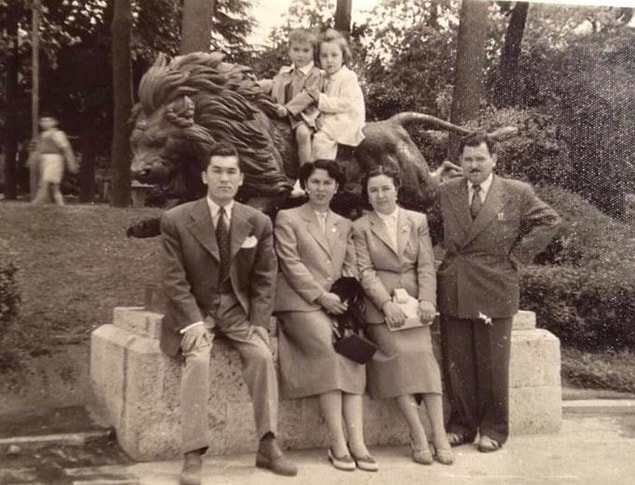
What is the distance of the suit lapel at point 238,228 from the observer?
14.0 ft

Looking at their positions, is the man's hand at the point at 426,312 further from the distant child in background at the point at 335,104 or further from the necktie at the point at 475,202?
the distant child in background at the point at 335,104

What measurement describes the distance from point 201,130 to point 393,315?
1.53m

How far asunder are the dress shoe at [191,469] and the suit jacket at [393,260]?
1.22 meters

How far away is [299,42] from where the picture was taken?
204 inches

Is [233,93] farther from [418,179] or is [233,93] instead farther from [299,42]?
[418,179]

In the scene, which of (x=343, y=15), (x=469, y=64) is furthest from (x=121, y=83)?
(x=469, y=64)

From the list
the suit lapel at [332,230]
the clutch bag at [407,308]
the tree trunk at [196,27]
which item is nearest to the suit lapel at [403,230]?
the clutch bag at [407,308]

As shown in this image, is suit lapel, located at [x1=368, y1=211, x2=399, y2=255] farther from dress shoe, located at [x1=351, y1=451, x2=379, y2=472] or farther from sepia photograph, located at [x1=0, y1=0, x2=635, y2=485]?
dress shoe, located at [x1=351, y1=451, x2=379, y2=472]

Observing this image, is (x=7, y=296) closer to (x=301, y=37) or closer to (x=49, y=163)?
(x=301, y=37)

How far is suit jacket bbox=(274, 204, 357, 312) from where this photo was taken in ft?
14.7

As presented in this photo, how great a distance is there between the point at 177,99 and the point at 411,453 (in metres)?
2.43

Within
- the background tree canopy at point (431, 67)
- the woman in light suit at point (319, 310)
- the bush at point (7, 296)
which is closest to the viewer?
the woman in light suit at point (319, 310)

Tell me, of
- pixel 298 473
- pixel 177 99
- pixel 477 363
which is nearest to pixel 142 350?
pixel 298 473

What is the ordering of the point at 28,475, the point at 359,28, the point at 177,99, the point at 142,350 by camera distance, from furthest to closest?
the point at 359,28 → the point at 177,99 → the point at 142,350 → the point at 28,475
